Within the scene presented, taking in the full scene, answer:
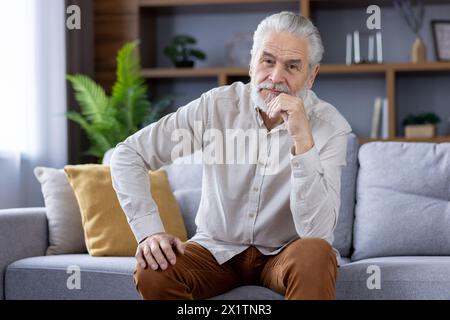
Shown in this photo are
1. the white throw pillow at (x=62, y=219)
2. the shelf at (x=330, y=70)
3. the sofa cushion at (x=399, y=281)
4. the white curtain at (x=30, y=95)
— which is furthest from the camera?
the shelf at (x=330, y=70)

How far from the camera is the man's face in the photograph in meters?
2.04

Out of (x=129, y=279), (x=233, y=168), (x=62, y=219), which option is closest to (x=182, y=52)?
(x=62, y=219)

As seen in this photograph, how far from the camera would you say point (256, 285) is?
211 cm

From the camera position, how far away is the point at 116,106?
432 cm

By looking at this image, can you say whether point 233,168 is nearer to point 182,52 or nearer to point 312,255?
point 312,255

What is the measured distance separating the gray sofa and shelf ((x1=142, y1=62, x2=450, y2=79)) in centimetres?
153

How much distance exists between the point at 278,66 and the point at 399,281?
2.35 ft

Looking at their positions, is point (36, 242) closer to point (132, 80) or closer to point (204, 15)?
point (132, 80)

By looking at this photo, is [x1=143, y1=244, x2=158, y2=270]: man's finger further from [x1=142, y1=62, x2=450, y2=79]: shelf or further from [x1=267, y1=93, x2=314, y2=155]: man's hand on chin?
[x1=142, y1=62, x2=450, y2=79]: shelf

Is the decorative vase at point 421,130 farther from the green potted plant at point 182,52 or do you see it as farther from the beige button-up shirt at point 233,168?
the beige button-up shirt at point 233,168

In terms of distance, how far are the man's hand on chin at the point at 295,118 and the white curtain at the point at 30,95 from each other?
2.12 meters

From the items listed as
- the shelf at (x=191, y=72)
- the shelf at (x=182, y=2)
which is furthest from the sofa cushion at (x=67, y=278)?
the shelf at (x=182, y=2)

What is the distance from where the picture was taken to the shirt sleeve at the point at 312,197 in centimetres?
187

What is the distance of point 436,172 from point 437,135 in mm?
1779
